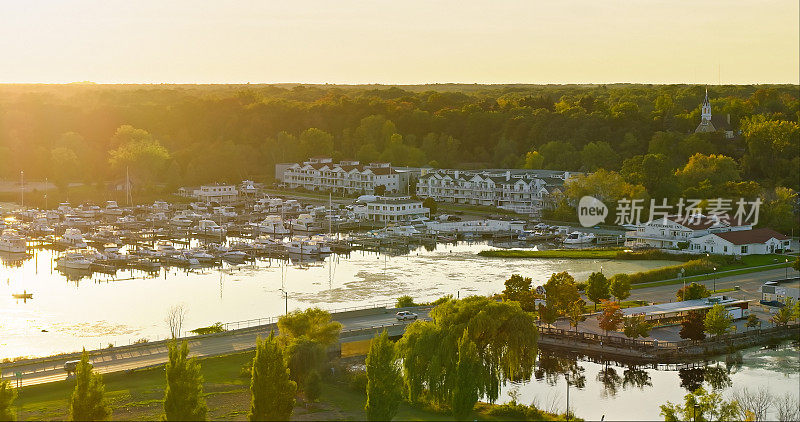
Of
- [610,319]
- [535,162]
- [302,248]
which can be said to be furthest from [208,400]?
[535,162]

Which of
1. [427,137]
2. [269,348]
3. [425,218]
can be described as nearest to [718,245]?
[425,218]

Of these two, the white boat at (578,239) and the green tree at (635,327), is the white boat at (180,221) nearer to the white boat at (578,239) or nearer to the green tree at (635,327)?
the white boat at (578,239)

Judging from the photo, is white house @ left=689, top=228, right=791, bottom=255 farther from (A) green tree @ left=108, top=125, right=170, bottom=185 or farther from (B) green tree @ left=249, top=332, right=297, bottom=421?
(A) green tree @ left=108, top=125, right=170, bottom=185

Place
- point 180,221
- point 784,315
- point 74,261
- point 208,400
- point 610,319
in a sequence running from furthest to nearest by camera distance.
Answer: point 180,221
point 74,261
point 784,315
point 610,319
point 208,400

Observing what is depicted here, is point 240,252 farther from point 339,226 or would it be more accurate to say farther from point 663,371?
point 663,371

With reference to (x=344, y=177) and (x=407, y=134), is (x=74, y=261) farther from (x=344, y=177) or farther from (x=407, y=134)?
(x=407, y=134)

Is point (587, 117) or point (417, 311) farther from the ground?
point (587, 117)
